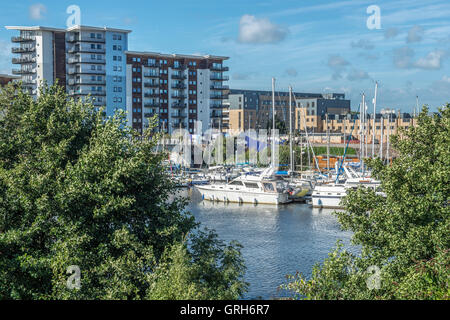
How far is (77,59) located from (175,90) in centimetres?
2051

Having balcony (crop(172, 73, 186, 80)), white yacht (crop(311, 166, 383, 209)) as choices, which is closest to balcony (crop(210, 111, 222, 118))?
balcony (crop(172, 73, 186, 80))

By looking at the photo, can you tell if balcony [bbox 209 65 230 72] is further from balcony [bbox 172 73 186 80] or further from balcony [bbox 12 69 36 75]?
balcony [bbox 12 69 36 75]

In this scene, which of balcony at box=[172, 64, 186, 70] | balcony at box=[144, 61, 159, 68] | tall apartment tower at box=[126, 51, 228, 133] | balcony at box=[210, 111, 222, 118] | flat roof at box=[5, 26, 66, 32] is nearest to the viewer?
flat roof at box=[5, 26, 66, 32]

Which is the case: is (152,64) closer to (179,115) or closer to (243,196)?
(179,115)

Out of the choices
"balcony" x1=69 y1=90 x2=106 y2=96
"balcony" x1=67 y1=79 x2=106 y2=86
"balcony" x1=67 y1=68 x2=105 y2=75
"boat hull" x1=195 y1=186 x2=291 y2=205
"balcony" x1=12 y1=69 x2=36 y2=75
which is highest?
"balcony" x1=12 y1=69 x2=36 y2=75

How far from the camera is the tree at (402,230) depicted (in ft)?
49.0

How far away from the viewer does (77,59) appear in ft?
315

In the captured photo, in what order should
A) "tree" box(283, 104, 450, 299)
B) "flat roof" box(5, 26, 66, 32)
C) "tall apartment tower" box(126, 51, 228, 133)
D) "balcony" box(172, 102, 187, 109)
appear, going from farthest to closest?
"balcony" box(172, 102, 187, 109) → "tall apartment tower" box(126, 51, 228, 133) → "flat roof" box(5, 26, 66, 32) → "tree" box(283, 104, 450, 299)

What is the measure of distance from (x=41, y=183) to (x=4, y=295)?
353cm

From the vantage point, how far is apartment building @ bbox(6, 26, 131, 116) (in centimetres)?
9562

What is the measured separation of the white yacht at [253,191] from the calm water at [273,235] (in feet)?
3.48

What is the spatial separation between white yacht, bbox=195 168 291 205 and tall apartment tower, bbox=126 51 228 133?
38.7 metres

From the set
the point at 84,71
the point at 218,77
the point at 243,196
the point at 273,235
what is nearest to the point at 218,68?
Result: the point at 218,77
